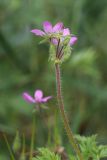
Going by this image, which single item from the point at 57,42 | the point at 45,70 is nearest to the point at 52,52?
the point at 57,42

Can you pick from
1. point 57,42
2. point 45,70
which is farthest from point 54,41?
point 45,70

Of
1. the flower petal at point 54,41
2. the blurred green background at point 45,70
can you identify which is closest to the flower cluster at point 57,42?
the flower petal at point 54,41

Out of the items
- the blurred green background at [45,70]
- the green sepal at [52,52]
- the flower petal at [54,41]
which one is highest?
the blurred green background at [45,70]

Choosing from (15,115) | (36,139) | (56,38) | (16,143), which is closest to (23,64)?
(15,115)

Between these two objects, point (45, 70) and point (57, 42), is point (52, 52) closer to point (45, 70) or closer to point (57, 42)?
point (57, 42)

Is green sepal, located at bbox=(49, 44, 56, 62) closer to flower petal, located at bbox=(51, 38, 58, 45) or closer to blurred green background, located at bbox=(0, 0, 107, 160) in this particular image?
flower petal, located at bbox=(51, 38, 58, 45)

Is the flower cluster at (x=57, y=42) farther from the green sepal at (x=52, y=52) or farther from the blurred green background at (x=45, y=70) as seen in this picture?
the blurred green background at (x=45, y=70)

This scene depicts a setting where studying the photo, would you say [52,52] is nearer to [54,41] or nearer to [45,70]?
[54,41]

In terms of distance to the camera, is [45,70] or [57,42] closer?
[57,42]

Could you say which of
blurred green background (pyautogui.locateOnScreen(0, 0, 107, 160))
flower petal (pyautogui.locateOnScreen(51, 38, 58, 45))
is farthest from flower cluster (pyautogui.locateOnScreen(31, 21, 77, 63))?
blurred green background (pyautogui.locateOnScreen(0, 0, 107, 160))

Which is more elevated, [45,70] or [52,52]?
[45,70]
